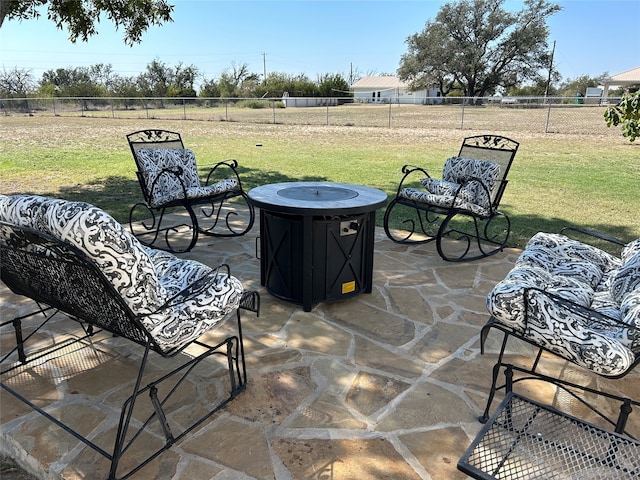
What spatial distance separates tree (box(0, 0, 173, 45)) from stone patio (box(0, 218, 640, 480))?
438 centimetres

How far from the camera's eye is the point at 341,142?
1332 cm

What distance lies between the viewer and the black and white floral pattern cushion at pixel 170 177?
4414 mm

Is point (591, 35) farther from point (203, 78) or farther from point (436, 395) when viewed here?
point (203, 78)

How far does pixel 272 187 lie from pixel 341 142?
1014 centimetres

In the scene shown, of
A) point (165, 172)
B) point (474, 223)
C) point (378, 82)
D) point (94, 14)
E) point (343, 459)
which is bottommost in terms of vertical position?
point (343, 459)

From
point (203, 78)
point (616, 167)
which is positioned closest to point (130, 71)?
point (203, 78)

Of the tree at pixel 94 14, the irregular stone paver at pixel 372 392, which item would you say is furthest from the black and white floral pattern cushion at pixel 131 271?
the tree at pixel 94 14

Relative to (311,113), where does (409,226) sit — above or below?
below

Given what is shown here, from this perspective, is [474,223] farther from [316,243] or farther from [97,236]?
[97,236]

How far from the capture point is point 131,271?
163 centimetres

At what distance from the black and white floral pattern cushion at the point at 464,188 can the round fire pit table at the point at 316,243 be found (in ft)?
3.51

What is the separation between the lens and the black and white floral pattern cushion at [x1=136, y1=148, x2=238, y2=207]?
4414 millimetres

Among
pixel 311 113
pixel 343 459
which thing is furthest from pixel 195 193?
pixel 311 113

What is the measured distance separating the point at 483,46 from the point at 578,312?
134 feet
